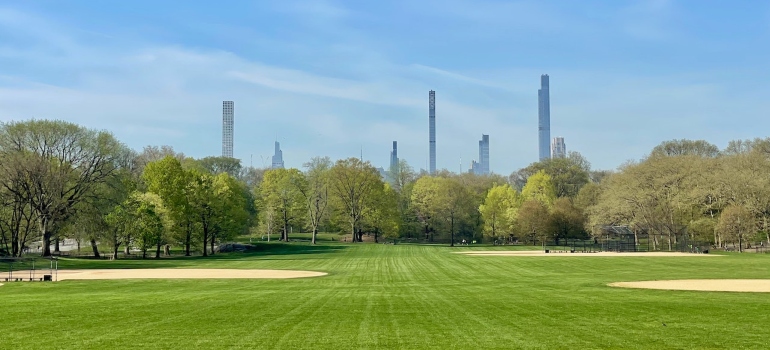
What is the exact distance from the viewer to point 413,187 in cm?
13038

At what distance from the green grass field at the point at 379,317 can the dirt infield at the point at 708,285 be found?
203cm

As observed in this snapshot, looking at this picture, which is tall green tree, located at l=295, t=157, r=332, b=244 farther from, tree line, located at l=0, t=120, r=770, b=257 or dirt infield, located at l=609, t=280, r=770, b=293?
dirt infield, located at l=609, t=280, r=770, b=293

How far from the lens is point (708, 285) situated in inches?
1373

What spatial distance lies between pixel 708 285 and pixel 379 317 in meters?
22.0

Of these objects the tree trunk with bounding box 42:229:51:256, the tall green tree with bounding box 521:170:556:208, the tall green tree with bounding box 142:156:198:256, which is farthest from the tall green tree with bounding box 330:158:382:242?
the tree trunk with bounding box 42:229:51:256

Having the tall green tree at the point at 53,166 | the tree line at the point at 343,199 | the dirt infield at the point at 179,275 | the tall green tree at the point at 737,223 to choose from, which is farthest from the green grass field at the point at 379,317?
the tall green tree at the point at 737,223

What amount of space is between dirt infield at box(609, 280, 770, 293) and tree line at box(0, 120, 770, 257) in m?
48.2

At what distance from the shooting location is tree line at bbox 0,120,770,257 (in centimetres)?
6762

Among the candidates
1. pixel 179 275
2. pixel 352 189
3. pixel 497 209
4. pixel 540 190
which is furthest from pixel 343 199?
pixel 179 275

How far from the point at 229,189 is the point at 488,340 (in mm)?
76683

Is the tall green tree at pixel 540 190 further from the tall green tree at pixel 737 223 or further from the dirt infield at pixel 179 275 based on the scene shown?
the dirt infield at pixel 179 275

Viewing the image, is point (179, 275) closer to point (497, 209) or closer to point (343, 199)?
point (343, 199)

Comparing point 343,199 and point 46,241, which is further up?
point 343,199

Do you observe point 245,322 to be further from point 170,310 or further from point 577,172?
point 577,172
